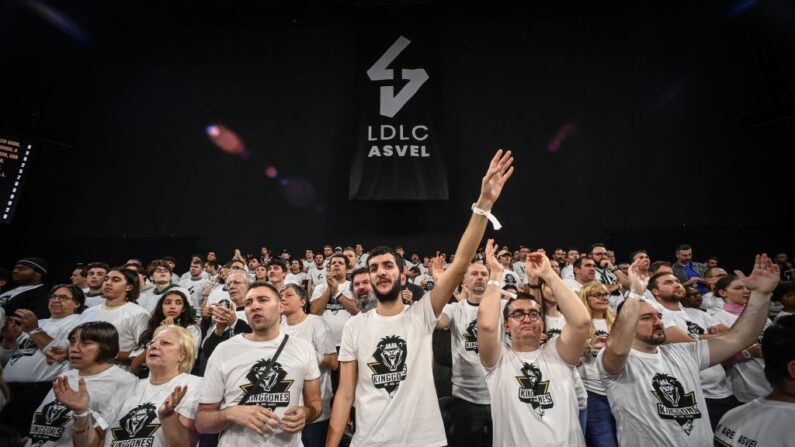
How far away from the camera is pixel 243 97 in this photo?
1026 cm

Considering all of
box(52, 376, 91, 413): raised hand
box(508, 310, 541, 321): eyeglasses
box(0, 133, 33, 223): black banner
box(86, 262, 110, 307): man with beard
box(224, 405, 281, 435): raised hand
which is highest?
box(0, 133, 33, 223): black banner

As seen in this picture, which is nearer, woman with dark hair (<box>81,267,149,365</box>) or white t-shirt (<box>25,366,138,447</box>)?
white t-shirt (<box>25,366,138,447</box>)

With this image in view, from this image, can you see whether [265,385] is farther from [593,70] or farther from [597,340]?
[593,70]

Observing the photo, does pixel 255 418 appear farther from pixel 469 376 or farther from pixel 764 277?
pixel 764 277

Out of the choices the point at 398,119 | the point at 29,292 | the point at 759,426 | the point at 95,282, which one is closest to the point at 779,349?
the point at 759,426

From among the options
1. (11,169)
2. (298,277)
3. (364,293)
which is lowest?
(364,293)

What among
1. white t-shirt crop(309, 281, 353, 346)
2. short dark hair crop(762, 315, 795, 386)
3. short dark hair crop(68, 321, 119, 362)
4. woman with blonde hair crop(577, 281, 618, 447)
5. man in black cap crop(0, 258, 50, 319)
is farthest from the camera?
man in black cap crop(0, 258, 50, 319)

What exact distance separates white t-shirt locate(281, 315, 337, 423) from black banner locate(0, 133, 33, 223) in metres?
7.38

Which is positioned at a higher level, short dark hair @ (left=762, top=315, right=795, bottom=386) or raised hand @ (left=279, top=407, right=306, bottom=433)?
short dark hair @ (left=762, top=315, right=795, bottom=386)

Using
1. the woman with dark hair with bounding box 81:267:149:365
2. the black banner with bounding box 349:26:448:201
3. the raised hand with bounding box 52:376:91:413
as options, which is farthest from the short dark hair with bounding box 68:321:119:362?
the black banner with bounding box 349:26:448:201

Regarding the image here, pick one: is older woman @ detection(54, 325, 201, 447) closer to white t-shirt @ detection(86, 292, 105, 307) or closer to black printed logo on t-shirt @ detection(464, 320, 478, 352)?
black printed logo on t-shirt @ detection(464, 320, 478, 352)

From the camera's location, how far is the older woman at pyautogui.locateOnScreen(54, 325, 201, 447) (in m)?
1.98

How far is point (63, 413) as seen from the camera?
231cm

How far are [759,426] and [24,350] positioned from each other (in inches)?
183
